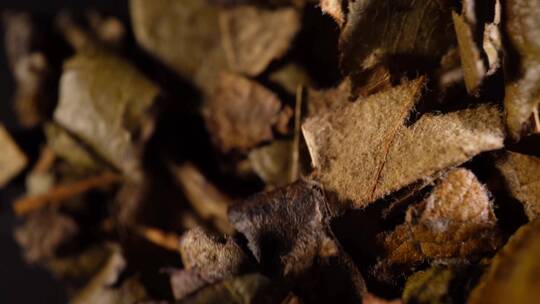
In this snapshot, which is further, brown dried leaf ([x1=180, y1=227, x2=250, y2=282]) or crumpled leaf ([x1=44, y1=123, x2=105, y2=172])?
crumpled leaf ([x1=44, y1=123, x2=105, y2=172])

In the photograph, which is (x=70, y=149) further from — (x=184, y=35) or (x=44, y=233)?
(x=184, y=35)

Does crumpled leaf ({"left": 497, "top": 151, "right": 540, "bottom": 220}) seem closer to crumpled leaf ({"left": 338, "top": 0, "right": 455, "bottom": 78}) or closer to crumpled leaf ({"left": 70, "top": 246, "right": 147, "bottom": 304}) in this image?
crumpled leaf ({"left": 338, "top": 0, "right": 455, "bottom": 78})

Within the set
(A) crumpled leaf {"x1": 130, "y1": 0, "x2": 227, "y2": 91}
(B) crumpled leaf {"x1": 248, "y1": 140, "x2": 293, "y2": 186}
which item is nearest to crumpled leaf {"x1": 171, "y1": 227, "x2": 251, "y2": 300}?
(B) crumpled leaf {"x1": 248, "y1": 140, "x2": 293, "y2": 186}

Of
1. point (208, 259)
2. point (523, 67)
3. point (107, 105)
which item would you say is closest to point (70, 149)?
point (107, 105)

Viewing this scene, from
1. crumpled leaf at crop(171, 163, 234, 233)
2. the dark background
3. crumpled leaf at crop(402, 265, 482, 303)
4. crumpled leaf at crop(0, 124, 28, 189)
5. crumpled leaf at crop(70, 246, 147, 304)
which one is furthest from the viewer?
the dark background

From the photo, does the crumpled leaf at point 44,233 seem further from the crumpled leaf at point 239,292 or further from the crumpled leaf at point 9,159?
the crumpled leaf at point 239,292

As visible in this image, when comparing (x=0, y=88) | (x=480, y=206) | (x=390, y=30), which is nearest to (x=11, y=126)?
(x=0, y=88)

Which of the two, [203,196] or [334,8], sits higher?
[334,8]

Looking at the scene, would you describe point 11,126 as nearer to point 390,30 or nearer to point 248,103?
point 248,103
